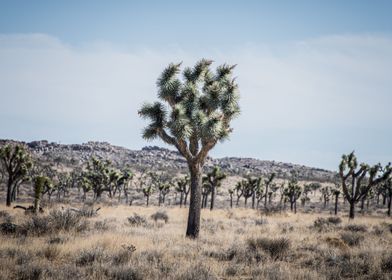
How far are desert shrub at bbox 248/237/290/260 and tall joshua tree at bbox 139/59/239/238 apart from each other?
139 inches

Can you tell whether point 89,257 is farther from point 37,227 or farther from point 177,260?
point 37,227

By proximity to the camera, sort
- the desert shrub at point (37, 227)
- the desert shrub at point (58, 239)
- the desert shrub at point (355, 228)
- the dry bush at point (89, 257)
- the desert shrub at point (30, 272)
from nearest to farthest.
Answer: the desert shrub at point (30, 272) < the dry bush at point (89, 257) < the desert shrub at point (58, 239) < the desert shrub at point (37, 227) < the desert shrub at point (355, 228)

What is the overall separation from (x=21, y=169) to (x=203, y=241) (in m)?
23.3

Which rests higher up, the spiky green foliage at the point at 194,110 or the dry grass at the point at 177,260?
the spiky green foliage at the point at 194,110

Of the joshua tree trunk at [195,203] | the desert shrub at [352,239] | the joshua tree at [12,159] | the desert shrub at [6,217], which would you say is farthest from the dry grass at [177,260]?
the joshua tree at [12,159]

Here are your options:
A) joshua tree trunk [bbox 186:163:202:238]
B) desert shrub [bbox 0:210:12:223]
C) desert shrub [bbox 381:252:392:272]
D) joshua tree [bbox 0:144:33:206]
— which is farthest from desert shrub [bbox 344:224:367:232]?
joshua tree [bbox 0:144:33:206]

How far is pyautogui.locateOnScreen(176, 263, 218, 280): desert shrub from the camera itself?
6.06m

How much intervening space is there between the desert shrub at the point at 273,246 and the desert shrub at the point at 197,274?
9.83 ft

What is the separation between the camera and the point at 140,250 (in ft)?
28.9

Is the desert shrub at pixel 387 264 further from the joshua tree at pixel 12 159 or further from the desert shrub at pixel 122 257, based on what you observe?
the joshua tree at pixel 12 159

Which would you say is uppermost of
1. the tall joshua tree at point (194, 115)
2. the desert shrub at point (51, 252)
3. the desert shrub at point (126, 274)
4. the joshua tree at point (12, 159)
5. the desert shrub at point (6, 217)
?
the tall joshua tree at point (194, 115)

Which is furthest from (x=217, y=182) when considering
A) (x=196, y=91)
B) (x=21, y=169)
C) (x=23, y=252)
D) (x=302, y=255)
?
(x=23, y=252)

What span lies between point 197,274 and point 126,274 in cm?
136

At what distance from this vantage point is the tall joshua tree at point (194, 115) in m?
12.6
